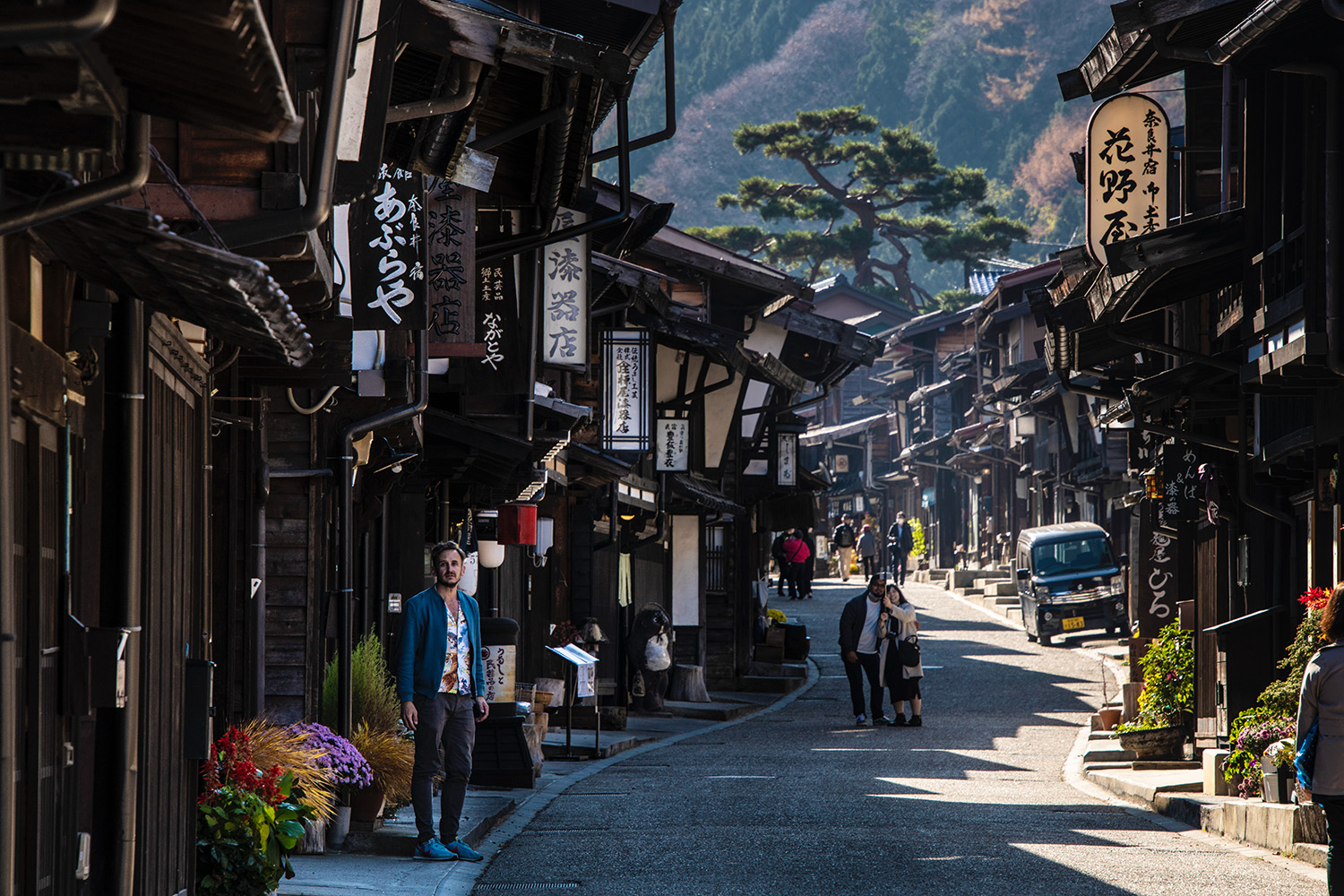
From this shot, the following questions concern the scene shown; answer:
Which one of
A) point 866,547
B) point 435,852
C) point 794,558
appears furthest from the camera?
point 866,547

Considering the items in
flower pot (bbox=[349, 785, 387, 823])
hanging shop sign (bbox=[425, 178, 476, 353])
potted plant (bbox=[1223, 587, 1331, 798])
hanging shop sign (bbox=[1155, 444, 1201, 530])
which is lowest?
flower pot (bbox=[349, 785, 387, 823])

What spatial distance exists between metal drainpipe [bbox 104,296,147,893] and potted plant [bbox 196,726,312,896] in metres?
1.86

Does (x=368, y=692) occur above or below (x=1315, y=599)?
below

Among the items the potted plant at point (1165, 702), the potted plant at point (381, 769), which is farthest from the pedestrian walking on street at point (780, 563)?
the potted plant at point (381, 769)

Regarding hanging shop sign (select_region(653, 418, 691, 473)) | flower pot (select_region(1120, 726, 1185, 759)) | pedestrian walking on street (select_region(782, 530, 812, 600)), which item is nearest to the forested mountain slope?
pedestrian walking on street (select_region(782, 530, 812, 600))

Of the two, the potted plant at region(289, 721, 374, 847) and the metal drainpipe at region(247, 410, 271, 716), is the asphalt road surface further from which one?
the metal drainpipe at region(247, 410, 271, 716)

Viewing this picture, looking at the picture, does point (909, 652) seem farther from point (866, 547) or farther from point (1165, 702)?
point (866, 547)

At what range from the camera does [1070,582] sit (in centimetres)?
3353

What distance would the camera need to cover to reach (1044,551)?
115 feet

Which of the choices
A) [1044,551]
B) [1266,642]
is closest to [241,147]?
[1266,642]

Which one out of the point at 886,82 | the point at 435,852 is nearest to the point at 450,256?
the point at 435,852

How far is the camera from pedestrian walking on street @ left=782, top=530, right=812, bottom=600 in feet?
152

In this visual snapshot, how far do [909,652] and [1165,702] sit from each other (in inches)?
179

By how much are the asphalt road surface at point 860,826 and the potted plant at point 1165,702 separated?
999 millimetres
